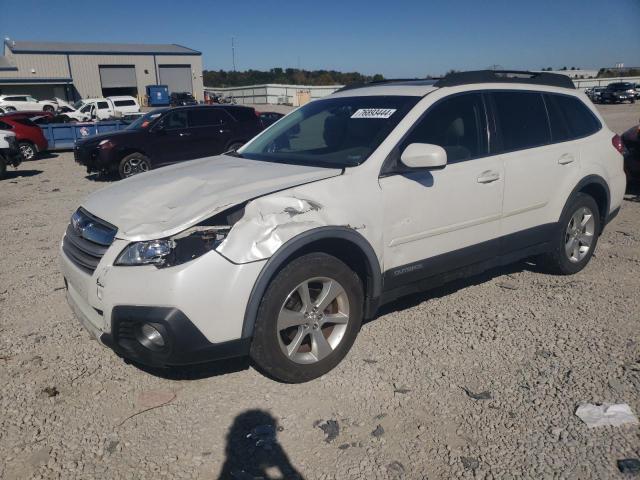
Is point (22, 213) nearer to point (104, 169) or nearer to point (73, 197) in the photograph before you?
point (73, 197)

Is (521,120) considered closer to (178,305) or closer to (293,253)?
(293,253)

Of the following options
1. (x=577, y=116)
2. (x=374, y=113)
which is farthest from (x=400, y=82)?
(x=577, y=116)

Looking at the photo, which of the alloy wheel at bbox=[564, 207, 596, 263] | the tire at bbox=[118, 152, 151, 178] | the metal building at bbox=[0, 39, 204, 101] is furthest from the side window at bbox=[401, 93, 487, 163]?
the metal building at bbox=[0, 39, 204, 101]

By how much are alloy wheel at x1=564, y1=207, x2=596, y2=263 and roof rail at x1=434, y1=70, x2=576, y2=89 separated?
1206 millimetres

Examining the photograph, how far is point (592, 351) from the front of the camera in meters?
3.61

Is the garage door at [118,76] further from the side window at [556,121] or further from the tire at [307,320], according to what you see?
the tire at [307,320]

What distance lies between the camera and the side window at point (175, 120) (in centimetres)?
1193

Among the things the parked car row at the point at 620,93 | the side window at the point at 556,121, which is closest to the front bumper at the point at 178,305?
the side window at the point at 556,121

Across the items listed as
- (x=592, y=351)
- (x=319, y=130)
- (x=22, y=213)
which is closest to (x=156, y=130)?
(x=22, y=213)

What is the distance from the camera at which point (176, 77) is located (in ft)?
196

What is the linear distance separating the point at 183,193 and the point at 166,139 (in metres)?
9.23

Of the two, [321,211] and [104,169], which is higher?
[321,211]

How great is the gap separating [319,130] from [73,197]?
741 cm

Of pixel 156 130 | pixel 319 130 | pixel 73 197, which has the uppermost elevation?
pixel 319 130
